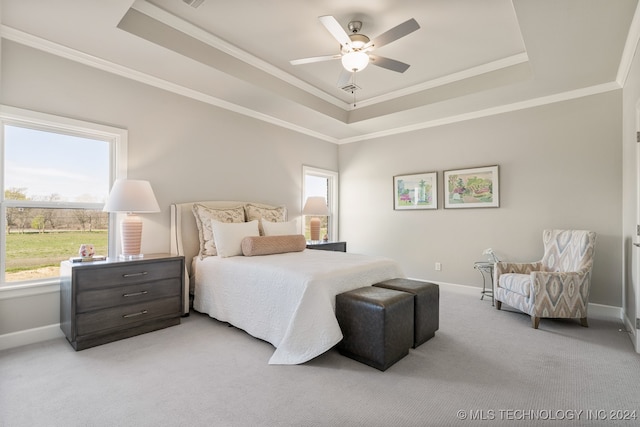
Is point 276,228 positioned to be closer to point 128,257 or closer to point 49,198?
point 128,257

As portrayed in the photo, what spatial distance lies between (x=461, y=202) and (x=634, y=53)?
2.35 metres

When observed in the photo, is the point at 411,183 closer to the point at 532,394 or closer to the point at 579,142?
the point at 579,142

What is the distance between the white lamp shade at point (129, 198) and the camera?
291cm

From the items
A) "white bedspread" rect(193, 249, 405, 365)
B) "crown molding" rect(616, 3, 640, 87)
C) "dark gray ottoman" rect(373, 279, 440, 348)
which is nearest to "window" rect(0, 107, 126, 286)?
"white bedspread" rect(193, 249, 405, 365)

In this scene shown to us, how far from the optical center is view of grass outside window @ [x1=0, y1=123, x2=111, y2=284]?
273 centimetres

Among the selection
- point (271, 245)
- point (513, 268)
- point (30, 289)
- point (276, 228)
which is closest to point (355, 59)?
point (271, 245)

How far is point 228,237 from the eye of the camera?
3467 millimetres

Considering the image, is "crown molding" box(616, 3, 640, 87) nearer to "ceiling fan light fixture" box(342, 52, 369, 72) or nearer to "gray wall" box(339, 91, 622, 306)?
"gray wall" box(339, 91, 622, 306)

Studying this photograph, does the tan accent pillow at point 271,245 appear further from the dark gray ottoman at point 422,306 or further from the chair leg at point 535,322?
the chair leg at point 535,322

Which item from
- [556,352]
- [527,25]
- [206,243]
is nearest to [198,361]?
[206,243]

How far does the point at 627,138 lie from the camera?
3264 millimetres

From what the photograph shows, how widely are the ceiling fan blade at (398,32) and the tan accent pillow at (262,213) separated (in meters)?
2.45

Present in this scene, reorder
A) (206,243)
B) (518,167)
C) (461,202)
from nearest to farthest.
Result: (206,243) → (518,167) → (461,202)

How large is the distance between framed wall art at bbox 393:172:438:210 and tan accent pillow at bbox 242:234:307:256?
7.02ft
